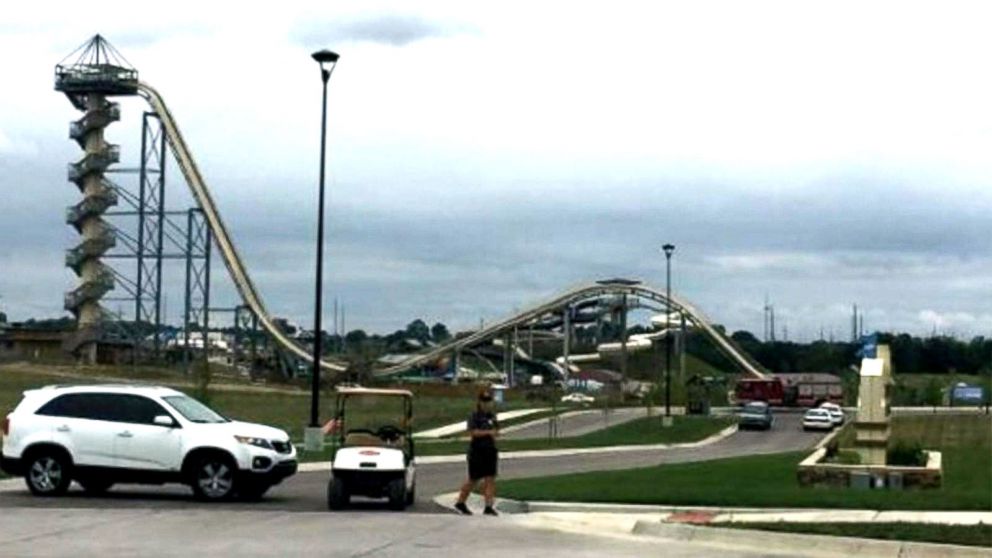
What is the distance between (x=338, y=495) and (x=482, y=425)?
228 cm

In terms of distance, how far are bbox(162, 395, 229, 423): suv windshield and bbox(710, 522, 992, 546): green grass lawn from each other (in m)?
9.14

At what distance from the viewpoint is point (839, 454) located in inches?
1695

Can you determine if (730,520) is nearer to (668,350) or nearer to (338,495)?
(338,495)

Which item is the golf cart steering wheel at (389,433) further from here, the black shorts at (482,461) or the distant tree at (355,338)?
the distant tree at (355,338)

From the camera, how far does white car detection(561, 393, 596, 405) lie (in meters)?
114

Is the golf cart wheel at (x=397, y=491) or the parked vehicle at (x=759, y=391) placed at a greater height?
the parked vehicle at (x=759, y=391)

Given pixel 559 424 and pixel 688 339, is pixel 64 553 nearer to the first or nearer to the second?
pixel 559 424

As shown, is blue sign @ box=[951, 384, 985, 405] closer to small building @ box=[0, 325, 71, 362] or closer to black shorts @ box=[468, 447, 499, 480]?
small building @ box=[0, 325, 71, 362]

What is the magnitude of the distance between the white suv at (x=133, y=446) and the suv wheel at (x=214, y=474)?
2cm

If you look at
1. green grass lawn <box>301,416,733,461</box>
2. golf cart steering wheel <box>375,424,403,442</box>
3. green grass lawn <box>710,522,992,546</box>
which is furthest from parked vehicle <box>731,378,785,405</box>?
green grass lawn <box>710,522,992,546</box>

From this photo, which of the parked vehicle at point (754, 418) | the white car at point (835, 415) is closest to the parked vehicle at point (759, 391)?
the white car at point (835, 415)

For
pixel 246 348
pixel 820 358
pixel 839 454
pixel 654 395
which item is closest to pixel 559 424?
pixel 654 395

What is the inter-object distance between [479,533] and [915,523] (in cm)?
549

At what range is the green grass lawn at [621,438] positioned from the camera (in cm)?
4838
